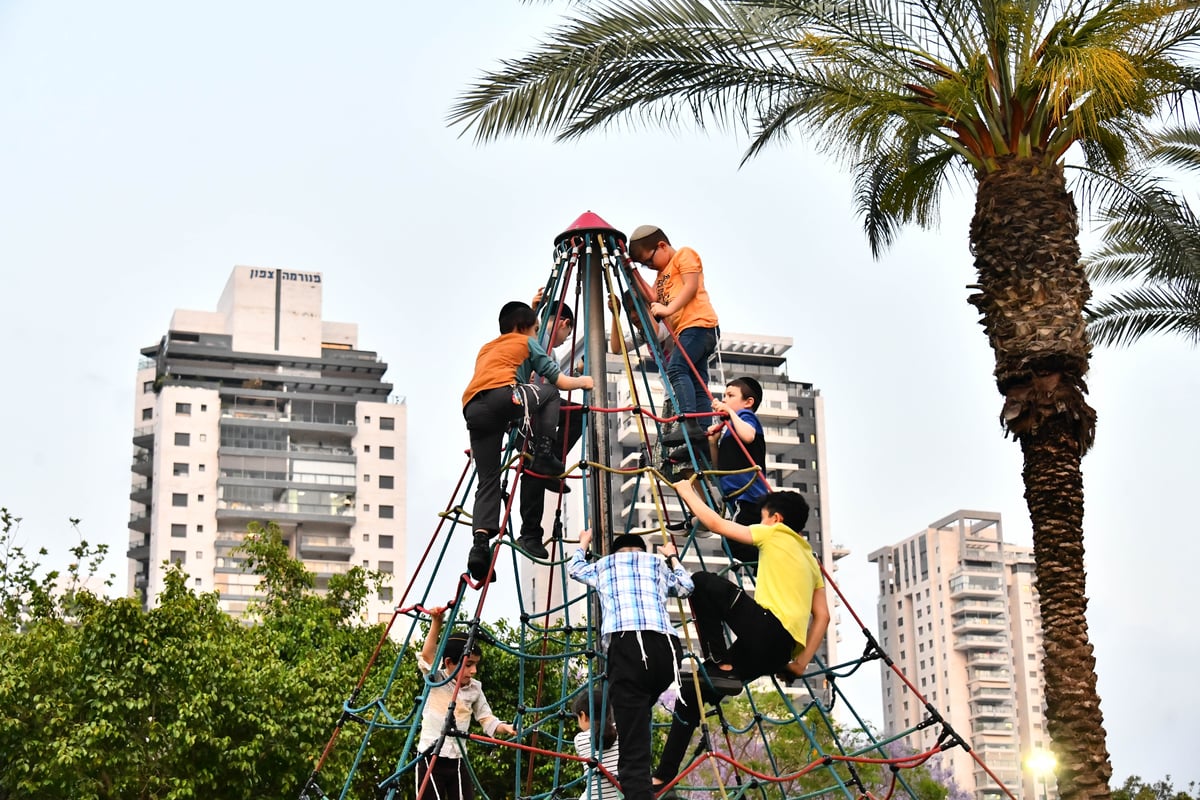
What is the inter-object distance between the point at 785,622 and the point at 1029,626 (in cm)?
A: 10414

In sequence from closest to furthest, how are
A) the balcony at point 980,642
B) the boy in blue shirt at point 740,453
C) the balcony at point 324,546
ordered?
the boy in blue shirt at point 740,453 → the balcony at point 324,546 → the balcony at point 980,642

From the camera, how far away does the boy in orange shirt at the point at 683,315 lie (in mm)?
10109

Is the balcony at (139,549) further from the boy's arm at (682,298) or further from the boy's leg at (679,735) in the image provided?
the boy's leg at (679,735)

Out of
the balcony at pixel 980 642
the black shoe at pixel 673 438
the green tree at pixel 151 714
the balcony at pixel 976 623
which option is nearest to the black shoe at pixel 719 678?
the black shoe at pixel 673 438

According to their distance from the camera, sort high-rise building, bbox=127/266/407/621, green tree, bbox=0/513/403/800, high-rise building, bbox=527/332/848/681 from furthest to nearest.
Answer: high-rise building, bbox=527/332/848/681 → high-rise building, bbox=127/266/407/621 → green tree, bbox=0/513/403/800

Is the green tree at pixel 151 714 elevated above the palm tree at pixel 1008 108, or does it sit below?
below

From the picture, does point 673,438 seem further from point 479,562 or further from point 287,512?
point 287,512

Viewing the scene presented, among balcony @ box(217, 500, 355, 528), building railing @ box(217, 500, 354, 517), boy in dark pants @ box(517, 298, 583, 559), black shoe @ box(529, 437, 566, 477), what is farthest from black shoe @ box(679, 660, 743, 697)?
building railing @ box(217, 500, 354, 517)

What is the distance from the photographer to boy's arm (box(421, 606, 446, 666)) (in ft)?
30.7

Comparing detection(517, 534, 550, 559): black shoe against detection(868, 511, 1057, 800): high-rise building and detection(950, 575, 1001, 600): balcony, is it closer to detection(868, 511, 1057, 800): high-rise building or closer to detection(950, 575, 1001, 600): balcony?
detection(868, 511, 1057, 800): high-rise building

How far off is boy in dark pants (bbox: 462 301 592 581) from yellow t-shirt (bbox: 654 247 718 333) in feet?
3.35

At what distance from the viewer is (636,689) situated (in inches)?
304

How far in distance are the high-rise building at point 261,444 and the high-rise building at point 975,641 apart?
42351 mm

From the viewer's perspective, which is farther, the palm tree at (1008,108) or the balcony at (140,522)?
the balcony at (140,522)
